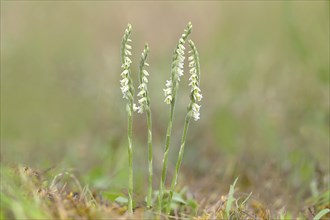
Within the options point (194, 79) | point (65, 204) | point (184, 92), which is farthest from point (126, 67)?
point (184, 92)

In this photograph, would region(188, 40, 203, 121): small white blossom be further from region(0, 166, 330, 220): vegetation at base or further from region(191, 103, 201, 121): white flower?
region(0, 166, 330, 220): vegetation at base

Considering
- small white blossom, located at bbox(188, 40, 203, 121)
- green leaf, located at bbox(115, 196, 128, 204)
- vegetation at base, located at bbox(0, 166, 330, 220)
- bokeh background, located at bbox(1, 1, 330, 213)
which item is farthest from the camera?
bokeh background, located at bbox(1, 1, 330, 213)

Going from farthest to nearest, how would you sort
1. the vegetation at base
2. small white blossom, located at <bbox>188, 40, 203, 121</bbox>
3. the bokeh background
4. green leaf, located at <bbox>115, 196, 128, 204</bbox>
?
the bokeh background < green leaf, located at <bbox>115, 196, 128, 204</bbox> < small white blossom, located at <bbox>188, 40, 203, 121</bbox> < the vegetation at base

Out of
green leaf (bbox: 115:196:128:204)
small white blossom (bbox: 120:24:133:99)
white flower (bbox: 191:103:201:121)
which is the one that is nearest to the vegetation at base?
green leaf (bbox: 115:196:128:204)

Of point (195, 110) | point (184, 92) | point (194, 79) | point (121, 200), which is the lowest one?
point (121, 200)

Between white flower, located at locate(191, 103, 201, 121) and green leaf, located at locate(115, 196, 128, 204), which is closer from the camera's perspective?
white flower, located at locate(191, 103, 201, 121)

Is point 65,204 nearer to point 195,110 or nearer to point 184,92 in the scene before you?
point 195,110

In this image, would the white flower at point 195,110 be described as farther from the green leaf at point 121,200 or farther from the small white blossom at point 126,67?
the green leaf at point 121,200

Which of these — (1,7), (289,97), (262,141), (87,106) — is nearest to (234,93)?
(289,97)
